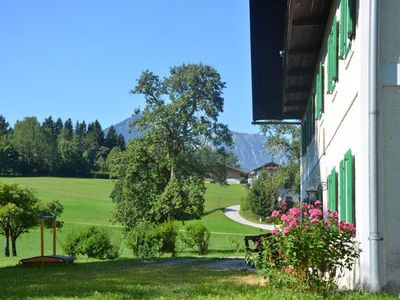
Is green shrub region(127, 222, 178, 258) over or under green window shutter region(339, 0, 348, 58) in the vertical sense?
under

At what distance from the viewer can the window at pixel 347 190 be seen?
896cm

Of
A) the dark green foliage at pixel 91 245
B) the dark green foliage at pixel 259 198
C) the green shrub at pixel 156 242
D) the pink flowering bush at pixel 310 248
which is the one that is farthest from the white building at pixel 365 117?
the dark green foliage at pixel 259 198

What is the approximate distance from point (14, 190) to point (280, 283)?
2490 cm

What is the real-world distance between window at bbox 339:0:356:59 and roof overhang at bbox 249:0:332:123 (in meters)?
1.33

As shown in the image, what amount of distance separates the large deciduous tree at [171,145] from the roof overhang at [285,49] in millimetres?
16334

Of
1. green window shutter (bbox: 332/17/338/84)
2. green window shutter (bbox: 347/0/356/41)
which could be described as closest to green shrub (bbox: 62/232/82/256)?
green window shutter (bbox: 332/17/338/84)

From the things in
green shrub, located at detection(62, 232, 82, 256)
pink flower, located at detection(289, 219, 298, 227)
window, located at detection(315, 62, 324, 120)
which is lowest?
green shrub, located at detection(62, 232, 82, 256)

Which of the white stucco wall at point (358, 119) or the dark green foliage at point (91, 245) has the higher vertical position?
the white stucco wall at point (358, 119)

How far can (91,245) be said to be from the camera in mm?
23844

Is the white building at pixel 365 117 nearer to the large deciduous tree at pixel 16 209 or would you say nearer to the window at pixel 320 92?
the window at pixel 320 92

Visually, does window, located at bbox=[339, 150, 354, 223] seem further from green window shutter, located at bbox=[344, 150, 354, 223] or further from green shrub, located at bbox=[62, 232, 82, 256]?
green shrub, located at bbox=[62, 232, 82, 256]

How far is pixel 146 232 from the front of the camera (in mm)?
24875

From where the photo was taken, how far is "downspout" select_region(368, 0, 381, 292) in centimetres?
760

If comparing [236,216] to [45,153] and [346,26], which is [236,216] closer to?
[45,153]
